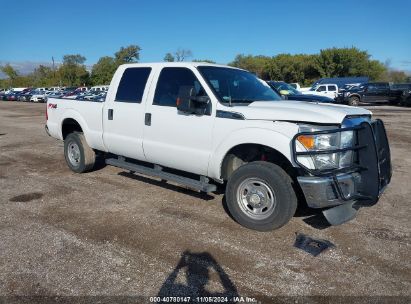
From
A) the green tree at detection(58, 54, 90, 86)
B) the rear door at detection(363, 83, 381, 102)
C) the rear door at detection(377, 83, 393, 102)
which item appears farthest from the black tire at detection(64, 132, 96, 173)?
the green tree at detection(58, 54, 90, 86)

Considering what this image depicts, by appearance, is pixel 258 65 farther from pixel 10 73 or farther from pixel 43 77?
pixel 10 73

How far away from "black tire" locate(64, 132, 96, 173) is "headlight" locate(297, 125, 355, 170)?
4184 millimetres

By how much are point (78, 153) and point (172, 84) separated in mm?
2666

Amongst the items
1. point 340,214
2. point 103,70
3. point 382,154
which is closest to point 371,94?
point 382,154

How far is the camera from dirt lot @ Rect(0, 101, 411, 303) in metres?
3.41

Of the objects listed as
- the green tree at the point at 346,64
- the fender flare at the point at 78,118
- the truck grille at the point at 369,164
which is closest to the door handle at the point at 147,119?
the fender flare at the point at 78,118

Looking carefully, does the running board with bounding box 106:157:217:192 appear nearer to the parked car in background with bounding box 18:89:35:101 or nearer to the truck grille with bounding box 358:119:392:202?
the truck grille with bounding box 358:119:392:202

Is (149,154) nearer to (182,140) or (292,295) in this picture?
(182,140)

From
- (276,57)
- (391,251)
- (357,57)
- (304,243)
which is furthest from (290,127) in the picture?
(276,57)

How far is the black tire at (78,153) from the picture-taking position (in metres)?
→ 6.95

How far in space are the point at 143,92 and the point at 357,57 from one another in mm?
66183

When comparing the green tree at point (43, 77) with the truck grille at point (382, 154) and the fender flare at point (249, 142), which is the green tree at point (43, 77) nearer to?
the fender flare at point (249, 142)

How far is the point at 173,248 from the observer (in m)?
4.14

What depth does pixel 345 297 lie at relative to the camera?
10.6 ft
